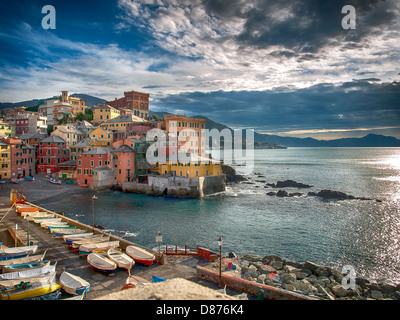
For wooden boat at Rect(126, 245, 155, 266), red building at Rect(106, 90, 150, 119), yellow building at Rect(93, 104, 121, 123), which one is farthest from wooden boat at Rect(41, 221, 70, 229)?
red building at Rect(106, 90, 150, 119)

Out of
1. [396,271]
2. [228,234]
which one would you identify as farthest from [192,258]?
[396,271]

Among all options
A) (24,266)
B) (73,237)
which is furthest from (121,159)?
(24,266)

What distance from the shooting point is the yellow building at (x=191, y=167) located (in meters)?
56.7

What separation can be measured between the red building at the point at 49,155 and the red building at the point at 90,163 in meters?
11.9

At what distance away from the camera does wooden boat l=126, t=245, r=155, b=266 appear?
18.8m

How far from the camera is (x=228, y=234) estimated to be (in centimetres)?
3372

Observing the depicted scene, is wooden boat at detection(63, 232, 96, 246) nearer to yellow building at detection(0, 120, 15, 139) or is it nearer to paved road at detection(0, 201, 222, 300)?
paved road at detection(0, 201, 222, 300)

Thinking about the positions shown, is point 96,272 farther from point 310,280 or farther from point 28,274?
point 310,280

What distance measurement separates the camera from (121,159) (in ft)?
206

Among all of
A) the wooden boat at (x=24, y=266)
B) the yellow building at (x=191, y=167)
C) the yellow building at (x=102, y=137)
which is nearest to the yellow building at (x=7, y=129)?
the yellow building at (x=102, y=137)

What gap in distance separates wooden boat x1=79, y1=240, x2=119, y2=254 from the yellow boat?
20.5 ft
